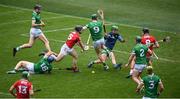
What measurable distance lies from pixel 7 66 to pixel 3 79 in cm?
214

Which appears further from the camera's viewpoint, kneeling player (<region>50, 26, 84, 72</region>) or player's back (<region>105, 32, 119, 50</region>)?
player's back (<region>105, 32, 119, 50</region>)

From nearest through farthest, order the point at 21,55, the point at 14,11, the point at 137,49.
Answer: the point at 137,49
the point at 21,55
the point at 14,11

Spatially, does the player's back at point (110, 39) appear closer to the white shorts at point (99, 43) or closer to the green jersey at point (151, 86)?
the white shorts at point (99, 43)

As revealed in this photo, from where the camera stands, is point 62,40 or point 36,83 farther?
point 62,40

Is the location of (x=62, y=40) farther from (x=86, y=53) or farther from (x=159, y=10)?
(x=159, y=10)

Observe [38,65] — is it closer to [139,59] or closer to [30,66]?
[30,66]

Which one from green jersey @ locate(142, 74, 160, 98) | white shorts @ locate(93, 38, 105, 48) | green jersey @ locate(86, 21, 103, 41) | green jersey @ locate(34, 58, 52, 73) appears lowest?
green jersey @ locate(34, 58, 52, 73)

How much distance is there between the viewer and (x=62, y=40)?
3428cm

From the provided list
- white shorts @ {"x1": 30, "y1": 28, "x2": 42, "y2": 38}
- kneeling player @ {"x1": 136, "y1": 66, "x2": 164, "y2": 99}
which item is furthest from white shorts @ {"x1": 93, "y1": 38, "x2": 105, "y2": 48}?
kneeling player @ {"x1": 136, "y1": 66, "x2": 164, "y2": 99}

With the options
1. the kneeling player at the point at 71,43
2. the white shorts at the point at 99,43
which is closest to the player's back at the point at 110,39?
the white shorts at the point at 99,43

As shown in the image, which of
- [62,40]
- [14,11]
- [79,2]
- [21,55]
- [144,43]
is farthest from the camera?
[79,2]

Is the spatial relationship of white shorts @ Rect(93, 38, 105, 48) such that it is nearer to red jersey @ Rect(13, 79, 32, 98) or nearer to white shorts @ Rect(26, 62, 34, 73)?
white shorts @ Rect(26, 62, 34, 73)

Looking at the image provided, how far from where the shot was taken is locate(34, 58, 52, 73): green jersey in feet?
87.7

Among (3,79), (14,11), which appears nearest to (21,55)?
(3,79)
